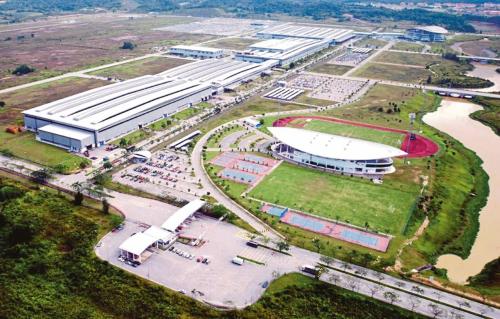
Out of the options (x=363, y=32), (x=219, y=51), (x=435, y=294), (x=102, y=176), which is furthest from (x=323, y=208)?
(x=363, y=32)

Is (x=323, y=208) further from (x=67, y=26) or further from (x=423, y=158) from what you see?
(x=67, y=26)

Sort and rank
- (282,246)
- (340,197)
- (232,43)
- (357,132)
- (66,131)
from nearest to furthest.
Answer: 1. (282,246)
2. (340,197)
3. (66,131)
4. (357,132)
5. (232,43)

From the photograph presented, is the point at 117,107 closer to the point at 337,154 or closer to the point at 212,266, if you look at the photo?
the point at 337,154

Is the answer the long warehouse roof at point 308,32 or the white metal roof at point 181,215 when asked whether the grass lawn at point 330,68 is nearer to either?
the long warehouse roof at point 308,32

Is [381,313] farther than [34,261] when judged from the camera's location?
No

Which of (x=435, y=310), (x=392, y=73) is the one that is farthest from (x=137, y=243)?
(x=392, y=73)

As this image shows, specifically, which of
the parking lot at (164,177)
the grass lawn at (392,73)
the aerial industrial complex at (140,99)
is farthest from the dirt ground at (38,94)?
the grass lawn at (392,73)

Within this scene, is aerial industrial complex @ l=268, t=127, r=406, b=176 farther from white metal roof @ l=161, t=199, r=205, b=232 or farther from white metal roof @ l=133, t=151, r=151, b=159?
white metal roof @ l=161, t=199, r=205, b=232
